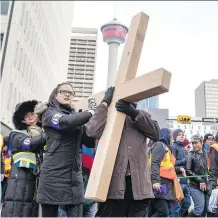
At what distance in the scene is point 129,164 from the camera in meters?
2.83

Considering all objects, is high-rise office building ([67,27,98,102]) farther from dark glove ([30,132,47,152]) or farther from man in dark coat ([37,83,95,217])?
man in dark coat ([37,83,95,217])

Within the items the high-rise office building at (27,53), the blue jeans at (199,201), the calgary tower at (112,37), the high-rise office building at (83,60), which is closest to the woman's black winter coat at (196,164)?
the blue jeans at (199,201)

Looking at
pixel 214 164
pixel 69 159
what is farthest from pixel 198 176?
A: pixel 69 159

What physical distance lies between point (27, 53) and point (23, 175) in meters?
25.6

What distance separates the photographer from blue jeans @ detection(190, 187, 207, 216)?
6.11m

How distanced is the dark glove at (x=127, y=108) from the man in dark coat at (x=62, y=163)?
0.39m

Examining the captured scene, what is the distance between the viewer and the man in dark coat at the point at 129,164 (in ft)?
9.05

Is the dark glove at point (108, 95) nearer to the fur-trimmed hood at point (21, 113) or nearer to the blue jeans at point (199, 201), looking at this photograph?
the fur-trimmed hood at point (21, 113)

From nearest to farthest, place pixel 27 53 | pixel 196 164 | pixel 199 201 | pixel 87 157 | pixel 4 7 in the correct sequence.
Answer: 1. pixel 87 157
2. pixel 199 201
3. pixel 196 164
4. pixel 4 7
5. pixel 27 53

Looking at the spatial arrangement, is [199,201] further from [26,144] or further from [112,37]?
[112,37]

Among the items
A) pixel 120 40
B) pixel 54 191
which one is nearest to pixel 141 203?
pixel 54 191

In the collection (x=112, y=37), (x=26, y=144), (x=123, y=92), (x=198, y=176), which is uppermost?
(x=112, y=37)

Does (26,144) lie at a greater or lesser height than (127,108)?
lesser

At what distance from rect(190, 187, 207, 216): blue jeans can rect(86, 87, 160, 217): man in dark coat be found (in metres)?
3.57
